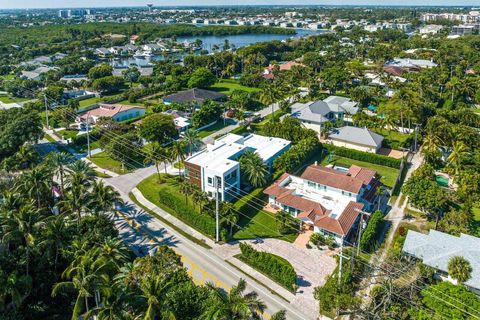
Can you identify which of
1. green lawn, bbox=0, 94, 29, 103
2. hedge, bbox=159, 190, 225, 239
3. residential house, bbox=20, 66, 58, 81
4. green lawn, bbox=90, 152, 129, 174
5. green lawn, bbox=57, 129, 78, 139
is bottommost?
hedge, bbox=159, 190, 225, 239

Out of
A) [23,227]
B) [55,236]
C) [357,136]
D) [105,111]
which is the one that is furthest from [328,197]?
[105,111]

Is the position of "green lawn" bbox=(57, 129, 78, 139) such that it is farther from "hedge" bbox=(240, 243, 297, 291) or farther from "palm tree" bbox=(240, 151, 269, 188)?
"hedge" bbox=(240, 243, 297, 291)

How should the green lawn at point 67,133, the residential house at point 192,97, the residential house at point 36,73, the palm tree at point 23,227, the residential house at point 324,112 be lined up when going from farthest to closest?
the residential house at point 36,73, the residential house at point 192,97, the residential house at point 324,112, the green lawn at point 67,133, the palm tree at point 23,227

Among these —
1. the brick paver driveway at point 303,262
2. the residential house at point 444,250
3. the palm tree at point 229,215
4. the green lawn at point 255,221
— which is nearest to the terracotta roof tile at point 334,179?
the green lawn at point 255,221

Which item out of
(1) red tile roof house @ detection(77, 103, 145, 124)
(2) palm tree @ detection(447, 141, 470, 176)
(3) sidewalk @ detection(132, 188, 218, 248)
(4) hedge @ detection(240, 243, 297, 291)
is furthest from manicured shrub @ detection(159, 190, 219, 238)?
(1) red tile roof house @ detection(77, 103, 145, 124)

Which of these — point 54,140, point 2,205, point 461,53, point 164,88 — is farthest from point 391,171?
point 461,53

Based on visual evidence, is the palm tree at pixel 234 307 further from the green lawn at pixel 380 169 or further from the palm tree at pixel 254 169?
the green lawn at pixel 380 169
